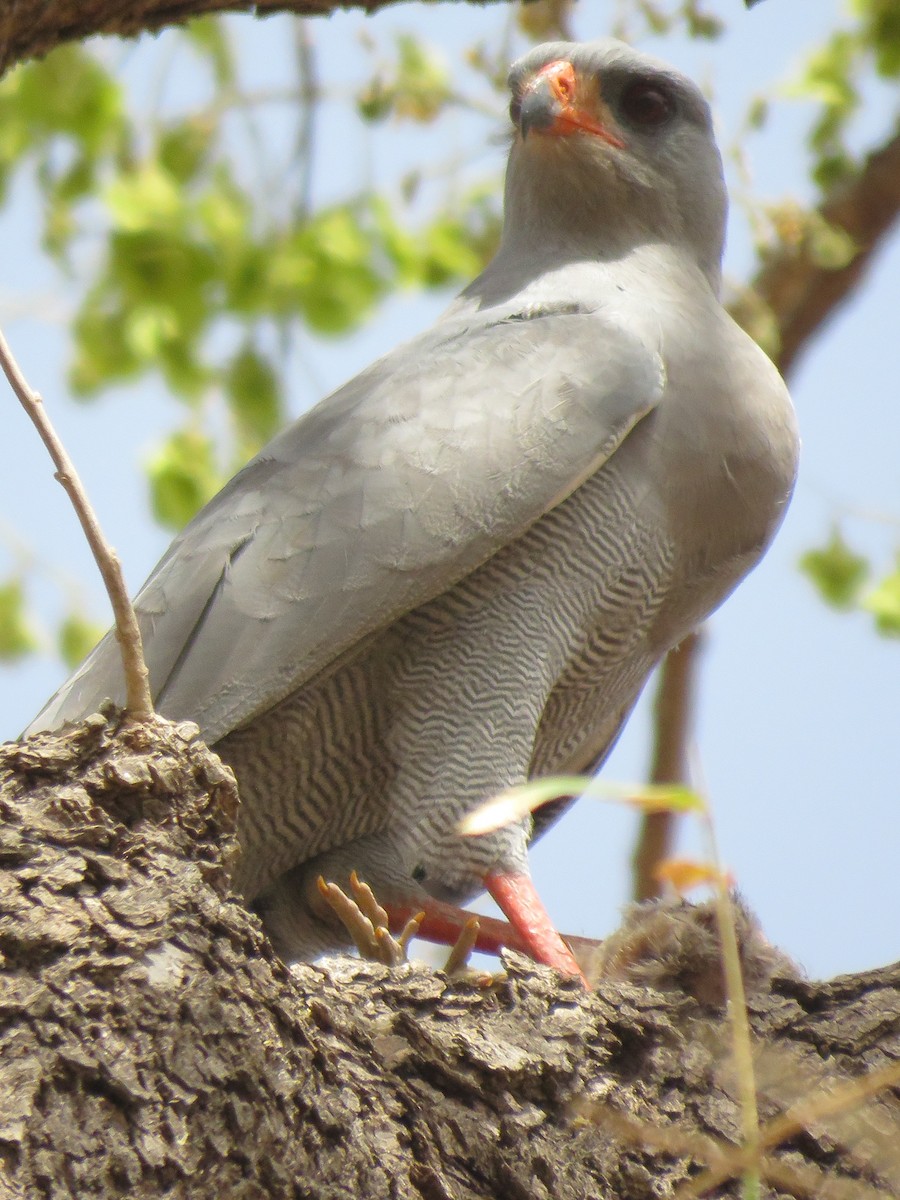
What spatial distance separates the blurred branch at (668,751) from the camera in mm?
6348

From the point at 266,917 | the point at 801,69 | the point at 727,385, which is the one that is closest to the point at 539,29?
the point at 801,69

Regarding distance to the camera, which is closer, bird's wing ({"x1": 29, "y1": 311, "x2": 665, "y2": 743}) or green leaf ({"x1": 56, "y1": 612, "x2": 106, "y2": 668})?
bird's wing ({"x1": 29, "y1": 311, "x2": 665, "y2": 743})

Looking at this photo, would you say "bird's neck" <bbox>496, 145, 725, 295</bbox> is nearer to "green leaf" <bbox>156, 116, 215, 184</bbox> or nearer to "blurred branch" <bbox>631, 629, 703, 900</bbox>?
"blurred branch" <bbox>631, 629, 703, 900</bbox>

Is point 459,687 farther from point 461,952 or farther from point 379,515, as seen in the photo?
point 461,952

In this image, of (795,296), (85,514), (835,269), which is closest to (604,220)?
(835,269)

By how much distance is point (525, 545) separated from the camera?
4.06 meters

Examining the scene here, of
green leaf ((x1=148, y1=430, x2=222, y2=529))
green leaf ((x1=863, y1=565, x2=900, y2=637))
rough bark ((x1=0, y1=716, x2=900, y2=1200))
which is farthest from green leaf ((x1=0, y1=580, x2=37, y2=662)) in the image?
rough bark ((x1=0, y1=716, x2=900, y2=1200))

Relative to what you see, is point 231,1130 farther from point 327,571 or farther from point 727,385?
point 727,385

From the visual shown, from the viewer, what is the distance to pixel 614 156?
4965 mm

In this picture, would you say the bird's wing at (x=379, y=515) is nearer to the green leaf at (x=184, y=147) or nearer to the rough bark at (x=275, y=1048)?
the rough bark at (x=275, y=1048)

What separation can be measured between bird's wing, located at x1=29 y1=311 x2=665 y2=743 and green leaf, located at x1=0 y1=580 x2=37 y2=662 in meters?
3.49

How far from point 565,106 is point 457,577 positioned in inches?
73.8

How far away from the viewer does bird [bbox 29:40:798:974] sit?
13.0ft

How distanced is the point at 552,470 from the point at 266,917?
1.66 metres
